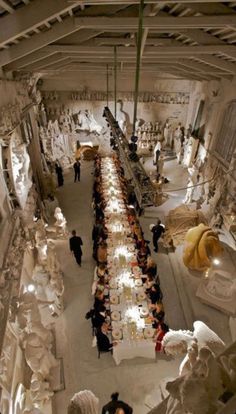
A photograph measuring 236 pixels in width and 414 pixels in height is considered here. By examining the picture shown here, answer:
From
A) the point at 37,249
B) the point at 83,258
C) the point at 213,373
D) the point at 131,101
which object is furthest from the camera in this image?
the point at 131,101

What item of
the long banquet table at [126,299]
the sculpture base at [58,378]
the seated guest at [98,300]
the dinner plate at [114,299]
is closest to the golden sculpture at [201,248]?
the long banquet table at [126,299]

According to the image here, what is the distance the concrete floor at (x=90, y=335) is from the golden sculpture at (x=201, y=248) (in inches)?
18.2

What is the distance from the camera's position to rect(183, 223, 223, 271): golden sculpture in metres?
8.30

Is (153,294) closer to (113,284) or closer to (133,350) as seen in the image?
(113,284)

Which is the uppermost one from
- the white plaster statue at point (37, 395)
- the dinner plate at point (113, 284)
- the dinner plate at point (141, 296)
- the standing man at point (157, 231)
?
the dinner plate at point (141, 296)

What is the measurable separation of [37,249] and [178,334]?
5.97m

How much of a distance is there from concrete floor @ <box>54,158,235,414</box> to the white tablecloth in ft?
0.69

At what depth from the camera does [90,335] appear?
6.77 metres

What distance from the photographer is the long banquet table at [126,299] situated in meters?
5.88

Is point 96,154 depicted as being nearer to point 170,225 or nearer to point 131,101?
point 131,101

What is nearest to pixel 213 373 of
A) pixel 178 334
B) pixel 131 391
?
pixel 178 334

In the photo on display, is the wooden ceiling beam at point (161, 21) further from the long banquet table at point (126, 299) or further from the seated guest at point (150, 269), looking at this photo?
the seated guest at point (150, 269)

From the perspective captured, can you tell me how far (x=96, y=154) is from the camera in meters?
17.8

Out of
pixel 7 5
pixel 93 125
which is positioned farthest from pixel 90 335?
pixel 93 125
